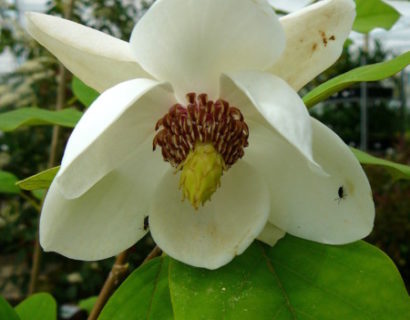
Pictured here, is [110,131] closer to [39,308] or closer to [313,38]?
[313,38]

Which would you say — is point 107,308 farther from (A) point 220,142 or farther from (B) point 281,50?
(B) point 281,50

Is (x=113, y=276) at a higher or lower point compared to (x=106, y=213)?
lower

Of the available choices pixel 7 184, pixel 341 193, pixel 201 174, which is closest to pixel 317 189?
pixel 341 193

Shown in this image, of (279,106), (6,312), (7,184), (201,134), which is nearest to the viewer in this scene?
(279,106)

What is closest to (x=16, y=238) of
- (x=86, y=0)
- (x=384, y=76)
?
(x=86, y=0)

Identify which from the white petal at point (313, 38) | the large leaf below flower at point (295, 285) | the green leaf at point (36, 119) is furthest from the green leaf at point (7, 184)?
the white petal at point (313, 38)

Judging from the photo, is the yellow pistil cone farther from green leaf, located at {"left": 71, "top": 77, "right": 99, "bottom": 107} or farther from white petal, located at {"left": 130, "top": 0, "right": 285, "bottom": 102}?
green leaf, located at {"left": 71, "top": 77, "right": 99, "bottom": 107}
